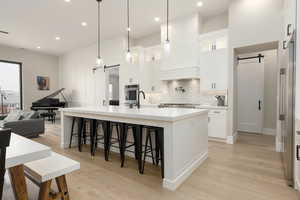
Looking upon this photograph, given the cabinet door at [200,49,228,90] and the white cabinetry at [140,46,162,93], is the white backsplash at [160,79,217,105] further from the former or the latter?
the cabinet door at [200,49,228,90]

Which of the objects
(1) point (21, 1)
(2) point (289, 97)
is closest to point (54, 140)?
(1) point (21, 1)

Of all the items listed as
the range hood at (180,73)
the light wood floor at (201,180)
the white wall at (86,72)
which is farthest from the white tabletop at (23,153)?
the white wall at (86,72)

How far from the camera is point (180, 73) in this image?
16.1 ft

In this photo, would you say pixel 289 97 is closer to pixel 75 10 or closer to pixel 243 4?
pixel 243 4

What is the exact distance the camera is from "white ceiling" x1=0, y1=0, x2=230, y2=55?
4160 millimetres

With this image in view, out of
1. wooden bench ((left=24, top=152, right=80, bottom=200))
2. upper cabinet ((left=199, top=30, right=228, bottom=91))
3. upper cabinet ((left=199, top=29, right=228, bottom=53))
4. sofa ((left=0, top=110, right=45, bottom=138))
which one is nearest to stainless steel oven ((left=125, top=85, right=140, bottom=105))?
upper cabinet ((left=199, top=30, right=228, bottom=91))

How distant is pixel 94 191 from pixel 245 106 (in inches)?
204

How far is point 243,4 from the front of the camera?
390cm

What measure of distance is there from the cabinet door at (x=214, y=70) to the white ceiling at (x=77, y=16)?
128cm

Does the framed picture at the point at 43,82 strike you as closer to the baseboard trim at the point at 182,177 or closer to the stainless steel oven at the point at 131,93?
the stainless steel oven at the point at 131,93

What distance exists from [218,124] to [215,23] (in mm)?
2964

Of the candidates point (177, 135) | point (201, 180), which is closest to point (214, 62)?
point (177, 135)

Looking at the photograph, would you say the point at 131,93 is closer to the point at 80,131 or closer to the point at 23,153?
the point at 80,131

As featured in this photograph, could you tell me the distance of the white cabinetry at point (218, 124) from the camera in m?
4.14
